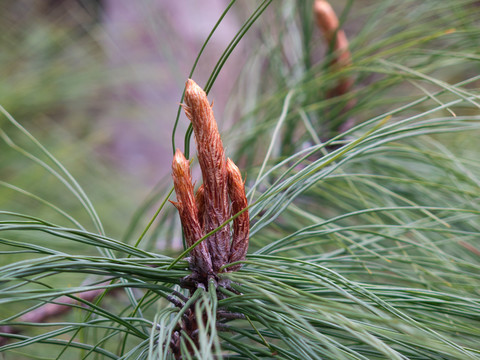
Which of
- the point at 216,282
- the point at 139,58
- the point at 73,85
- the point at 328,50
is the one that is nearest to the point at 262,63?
the point at 328,50

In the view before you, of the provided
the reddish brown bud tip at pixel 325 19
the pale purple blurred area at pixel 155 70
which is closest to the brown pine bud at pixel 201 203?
the reddish brown bud tip at pixel 325 19

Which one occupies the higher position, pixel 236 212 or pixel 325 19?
pixel 325 19

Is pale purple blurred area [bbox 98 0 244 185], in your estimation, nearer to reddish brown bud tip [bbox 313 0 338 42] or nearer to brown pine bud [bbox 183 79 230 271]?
reddish brown bud tip [bbox 313 0 338 42]

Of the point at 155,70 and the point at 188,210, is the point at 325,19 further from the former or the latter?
the point at 155,70

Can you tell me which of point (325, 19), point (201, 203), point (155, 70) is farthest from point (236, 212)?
point (155, 70)

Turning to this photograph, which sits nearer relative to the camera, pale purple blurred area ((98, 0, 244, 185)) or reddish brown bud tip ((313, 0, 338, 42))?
reddish brown bud tip ((313, 0, 338, 42))

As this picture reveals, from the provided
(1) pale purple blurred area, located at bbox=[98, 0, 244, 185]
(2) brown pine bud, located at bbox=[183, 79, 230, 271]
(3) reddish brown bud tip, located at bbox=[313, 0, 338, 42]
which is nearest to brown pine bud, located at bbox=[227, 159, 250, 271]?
(2) brown pine bud, located at bbox=[183, 79, 230, 271]

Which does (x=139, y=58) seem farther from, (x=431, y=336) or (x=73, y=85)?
(x=431, y=336)

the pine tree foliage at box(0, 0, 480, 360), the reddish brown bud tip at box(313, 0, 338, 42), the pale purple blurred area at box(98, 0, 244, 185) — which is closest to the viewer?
the pine tree foliage at box(0, 0, 480, 360)
